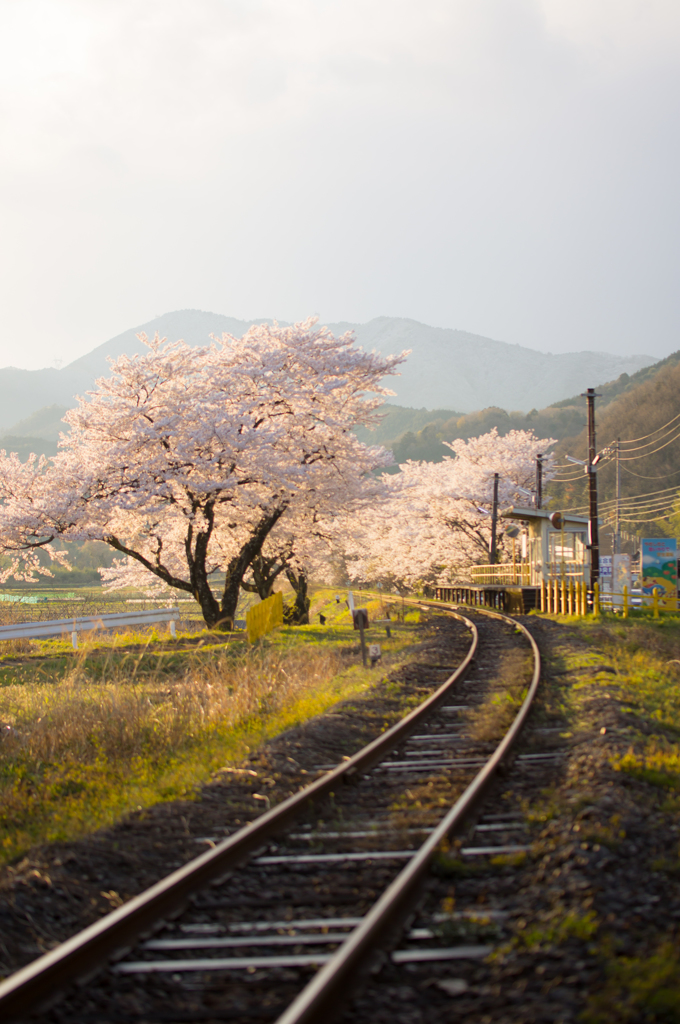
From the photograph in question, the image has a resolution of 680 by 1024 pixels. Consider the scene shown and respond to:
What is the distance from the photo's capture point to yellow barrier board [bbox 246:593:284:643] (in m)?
20.2

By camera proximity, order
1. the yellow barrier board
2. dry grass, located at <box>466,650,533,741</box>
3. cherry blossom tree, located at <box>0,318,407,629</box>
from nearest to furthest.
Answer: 1. dry grass, located at <box>466,650,533,741</box>
2. the yellow barrier board
3. cherry blossom tree, located at <box>0,318,407,629</box>

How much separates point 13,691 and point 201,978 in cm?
1121

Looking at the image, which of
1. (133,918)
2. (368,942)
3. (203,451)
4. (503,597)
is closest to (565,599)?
(503,597)

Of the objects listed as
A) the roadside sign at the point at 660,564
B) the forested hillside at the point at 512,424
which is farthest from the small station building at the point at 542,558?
the forested hillside at the point at 512,424

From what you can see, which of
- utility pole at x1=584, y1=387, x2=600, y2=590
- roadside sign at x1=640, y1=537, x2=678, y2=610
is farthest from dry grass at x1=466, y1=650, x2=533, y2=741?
roadside sign at x1=640, y1=537, x2=678, y2=610

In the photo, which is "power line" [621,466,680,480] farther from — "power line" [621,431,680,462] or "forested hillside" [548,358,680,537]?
"power line" [621,431,680,462]

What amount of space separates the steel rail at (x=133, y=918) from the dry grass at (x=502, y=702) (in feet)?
7.70

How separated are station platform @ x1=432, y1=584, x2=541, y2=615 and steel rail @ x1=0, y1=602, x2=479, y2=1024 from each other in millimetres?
26936

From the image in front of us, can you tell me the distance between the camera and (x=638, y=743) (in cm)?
723

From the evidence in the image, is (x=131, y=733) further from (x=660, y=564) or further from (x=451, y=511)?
(x=451, y=511)

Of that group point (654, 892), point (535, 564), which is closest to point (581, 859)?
point (654, 892)

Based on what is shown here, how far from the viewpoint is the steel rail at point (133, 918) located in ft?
10.3

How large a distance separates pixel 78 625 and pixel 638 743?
19.6 meters

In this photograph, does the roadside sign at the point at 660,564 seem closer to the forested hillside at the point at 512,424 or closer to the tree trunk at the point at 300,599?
the tree trunk at the point at 300,599
